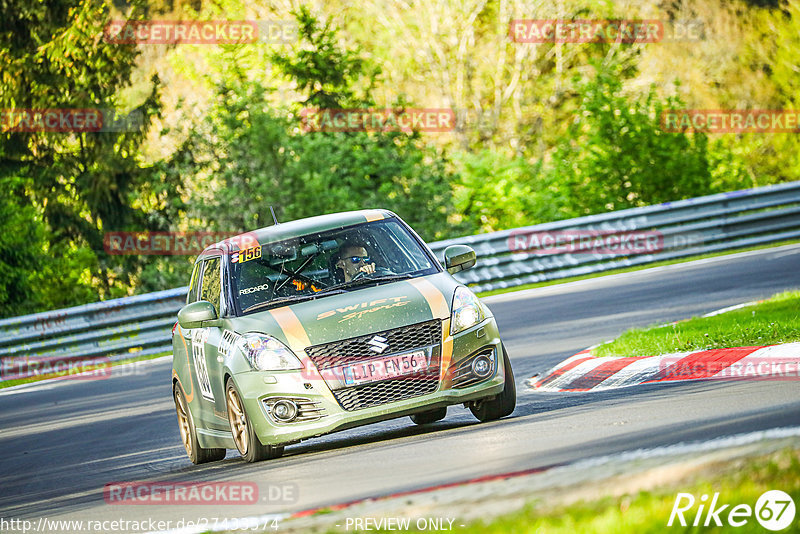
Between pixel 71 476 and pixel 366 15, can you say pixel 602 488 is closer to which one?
pixel 71 476

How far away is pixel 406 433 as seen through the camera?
30.1 ft

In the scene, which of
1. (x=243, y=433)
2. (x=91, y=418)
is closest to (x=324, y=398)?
(x=243, y=433)

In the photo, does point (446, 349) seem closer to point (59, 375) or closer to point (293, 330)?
point (293, 330)

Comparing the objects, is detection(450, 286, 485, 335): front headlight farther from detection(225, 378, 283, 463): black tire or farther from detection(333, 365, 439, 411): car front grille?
detection(225, 378, 283, 463): black tire

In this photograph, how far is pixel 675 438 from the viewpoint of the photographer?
6.59 metres

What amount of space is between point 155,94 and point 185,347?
27.2 m

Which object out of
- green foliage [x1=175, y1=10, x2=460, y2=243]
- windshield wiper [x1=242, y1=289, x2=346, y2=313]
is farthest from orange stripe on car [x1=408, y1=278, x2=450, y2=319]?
green foliage [x1=175, y1=10, x2=460, y2=243]

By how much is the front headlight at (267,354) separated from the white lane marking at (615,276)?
11.1 metres

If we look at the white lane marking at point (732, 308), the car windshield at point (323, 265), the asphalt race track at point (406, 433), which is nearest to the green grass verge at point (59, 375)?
the asphalt race track at point (406, 433)

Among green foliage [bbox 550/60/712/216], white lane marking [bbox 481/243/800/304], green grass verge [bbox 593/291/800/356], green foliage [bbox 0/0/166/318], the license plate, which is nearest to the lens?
the license plate

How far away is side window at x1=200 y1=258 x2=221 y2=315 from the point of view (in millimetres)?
9594

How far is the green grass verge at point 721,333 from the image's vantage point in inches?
399

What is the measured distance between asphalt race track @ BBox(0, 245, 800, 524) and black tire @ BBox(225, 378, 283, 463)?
89mm

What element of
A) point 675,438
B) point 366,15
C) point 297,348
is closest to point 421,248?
point 297,348
